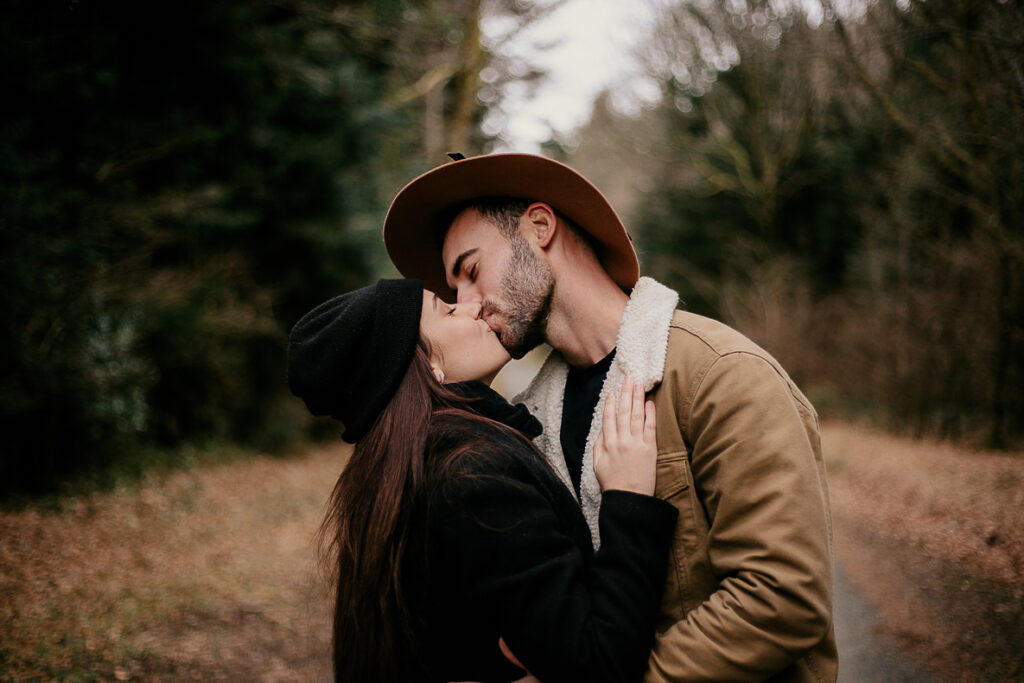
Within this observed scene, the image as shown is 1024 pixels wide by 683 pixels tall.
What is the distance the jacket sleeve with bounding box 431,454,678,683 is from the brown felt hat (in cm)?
103

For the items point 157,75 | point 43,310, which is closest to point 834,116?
point 157,75

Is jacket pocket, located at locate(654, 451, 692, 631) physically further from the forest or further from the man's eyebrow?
the forest

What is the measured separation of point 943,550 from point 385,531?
6225mm

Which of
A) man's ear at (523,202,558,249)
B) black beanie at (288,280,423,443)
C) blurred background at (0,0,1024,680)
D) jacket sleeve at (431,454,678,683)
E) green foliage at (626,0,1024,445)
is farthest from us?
green foliage at (626,0,1024,445)

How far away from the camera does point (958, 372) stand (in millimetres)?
10938

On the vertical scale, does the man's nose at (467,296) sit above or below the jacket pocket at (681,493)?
above

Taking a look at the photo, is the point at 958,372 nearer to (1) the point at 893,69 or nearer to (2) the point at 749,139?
(1) the point at 893,69

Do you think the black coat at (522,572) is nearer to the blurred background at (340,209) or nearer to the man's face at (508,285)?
the man's face at (508,285)

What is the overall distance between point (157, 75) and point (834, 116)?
52.1 feet

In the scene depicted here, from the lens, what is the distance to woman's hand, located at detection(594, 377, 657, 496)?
199cm

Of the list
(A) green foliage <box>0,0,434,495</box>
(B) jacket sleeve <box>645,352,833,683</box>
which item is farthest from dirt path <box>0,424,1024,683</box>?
(B) jacket sleeve <box>645,352,833,683</box>

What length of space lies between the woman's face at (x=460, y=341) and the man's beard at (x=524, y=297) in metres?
0.07

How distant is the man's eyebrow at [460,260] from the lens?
2.68 metres

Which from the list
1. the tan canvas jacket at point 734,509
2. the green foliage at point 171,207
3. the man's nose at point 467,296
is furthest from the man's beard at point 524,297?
the green foliage at point 171,207
